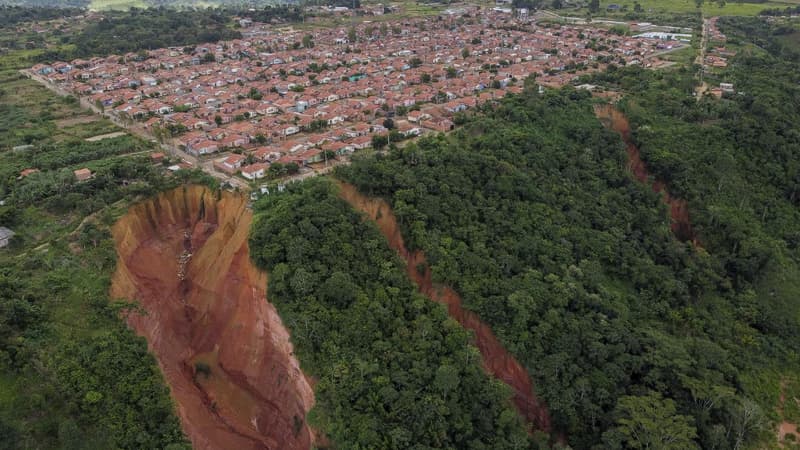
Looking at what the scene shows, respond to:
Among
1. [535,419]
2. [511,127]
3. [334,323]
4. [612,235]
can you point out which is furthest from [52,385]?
[511,127]

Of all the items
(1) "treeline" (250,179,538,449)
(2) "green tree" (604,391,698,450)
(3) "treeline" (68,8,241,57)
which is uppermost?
(3) "treeline" (68,8,241,57)

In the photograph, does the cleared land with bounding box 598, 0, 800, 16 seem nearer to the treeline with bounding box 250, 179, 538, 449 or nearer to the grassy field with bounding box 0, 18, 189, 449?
the treeline with bounding box 250, 179, 538, 449

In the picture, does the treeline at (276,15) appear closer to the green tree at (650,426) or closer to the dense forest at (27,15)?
the dense forest at (27,15)

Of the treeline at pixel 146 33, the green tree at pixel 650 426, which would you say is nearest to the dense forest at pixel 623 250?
the green tree at pixel 650 426

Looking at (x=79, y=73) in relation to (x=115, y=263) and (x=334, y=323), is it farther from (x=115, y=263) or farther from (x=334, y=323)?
(x=334, y=323)

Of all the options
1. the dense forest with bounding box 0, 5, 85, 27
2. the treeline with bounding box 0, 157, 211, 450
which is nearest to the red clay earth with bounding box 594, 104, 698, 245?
the treeline with bounding box 0, 157, 211, 450

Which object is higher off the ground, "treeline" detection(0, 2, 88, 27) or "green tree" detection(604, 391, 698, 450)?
"treeline" detection(0, 2, 88, 27)
